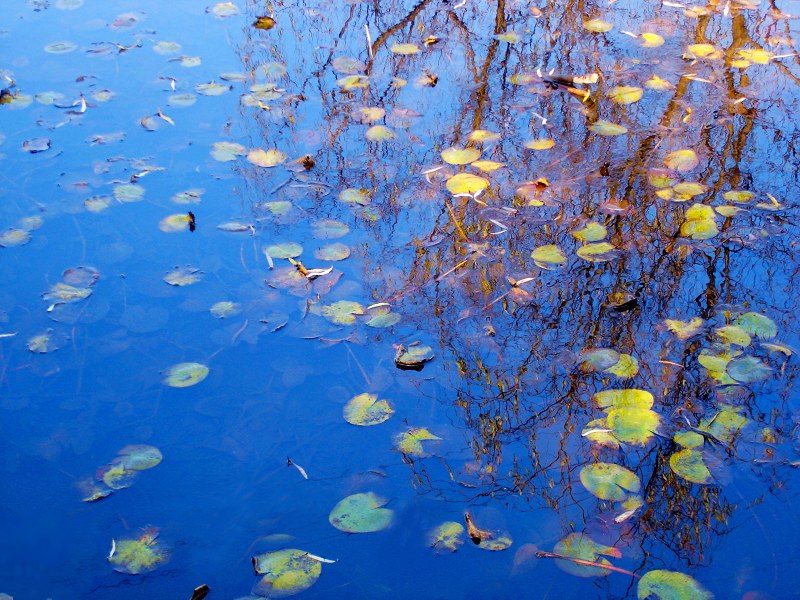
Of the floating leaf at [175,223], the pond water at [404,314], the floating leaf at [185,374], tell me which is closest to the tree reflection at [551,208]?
the pond water at [404,314]

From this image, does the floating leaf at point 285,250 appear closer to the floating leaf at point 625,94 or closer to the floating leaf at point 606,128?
→ the floating leaf at point 606,128

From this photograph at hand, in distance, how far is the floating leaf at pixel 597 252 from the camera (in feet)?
7.96

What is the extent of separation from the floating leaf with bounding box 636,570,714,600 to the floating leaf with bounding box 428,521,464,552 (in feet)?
1.33

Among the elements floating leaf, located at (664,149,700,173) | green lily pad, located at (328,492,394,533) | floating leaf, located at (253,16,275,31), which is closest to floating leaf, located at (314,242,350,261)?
green lily pad, located at (328,492,394,533)

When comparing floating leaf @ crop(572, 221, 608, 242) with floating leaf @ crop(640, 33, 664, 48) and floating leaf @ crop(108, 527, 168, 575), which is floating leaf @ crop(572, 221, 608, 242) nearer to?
floating leaf @ crop(640, 33, 664, 48)

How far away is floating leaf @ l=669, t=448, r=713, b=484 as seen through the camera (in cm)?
183

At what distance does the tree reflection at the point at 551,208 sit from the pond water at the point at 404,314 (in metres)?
0.01

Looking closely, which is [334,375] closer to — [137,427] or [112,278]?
[137,427]

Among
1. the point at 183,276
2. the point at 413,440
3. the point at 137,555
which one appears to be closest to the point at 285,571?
the point at 137,555

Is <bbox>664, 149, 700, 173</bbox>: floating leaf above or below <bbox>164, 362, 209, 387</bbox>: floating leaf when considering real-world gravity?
above

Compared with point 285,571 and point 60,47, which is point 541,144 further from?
point 60,47

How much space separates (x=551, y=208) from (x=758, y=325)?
31.2 inches

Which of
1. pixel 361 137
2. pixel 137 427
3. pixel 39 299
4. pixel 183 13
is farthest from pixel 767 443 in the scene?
pixel 183 13

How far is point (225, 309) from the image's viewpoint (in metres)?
2.28
